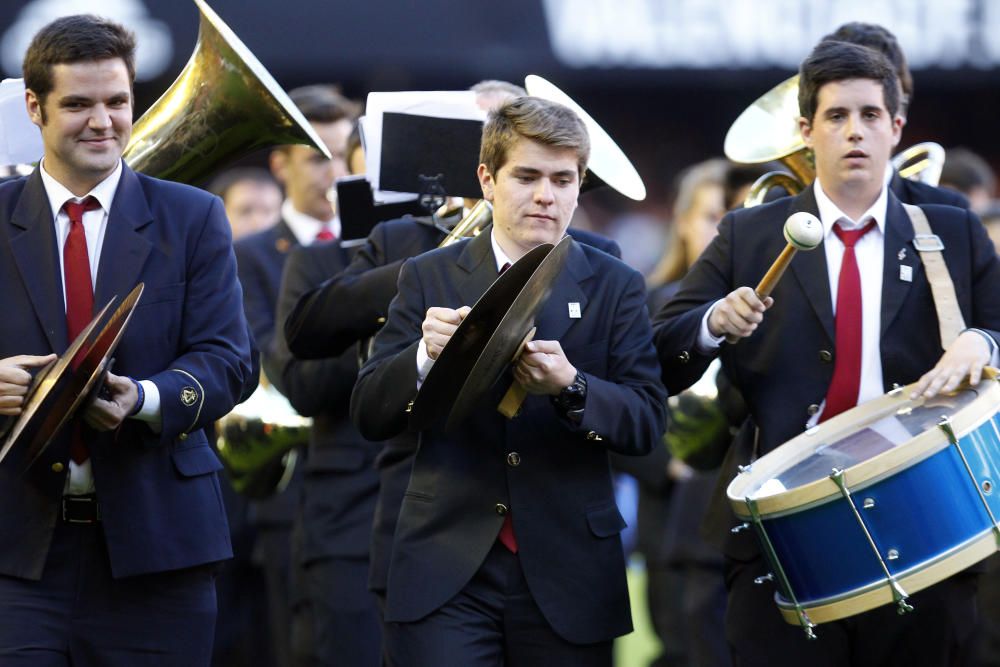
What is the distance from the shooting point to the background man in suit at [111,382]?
191 inches

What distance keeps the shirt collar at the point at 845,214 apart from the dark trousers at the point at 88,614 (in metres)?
2.15

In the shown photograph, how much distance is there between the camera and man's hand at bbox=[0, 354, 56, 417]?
4.63 metres

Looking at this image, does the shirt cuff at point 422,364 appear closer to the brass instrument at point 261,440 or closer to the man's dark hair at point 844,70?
the man's dark hair at point 844,70

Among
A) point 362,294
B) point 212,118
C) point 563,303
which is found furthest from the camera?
point 362,294

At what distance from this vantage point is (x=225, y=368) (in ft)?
16.7

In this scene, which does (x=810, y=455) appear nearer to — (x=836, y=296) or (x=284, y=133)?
(x=836, y=296)

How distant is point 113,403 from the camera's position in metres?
4.69

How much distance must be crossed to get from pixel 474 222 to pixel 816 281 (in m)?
1.15

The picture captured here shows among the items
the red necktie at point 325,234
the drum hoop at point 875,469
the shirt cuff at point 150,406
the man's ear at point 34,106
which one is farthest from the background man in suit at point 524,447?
the red necktie at point 325,234

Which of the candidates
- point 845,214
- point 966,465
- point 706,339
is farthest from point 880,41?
point 966,465

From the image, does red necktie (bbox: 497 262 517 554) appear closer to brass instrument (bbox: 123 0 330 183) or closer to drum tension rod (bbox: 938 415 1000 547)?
drum tension rod (bbox: 938 415 1000 547)

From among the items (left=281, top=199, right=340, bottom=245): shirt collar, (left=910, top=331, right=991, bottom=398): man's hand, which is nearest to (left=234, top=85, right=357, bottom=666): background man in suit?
(left=281, top=199, right=340, bottom=245): shirt collar

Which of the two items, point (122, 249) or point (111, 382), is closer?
point (111, 382)

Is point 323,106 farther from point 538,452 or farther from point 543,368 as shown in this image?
point 543,368
